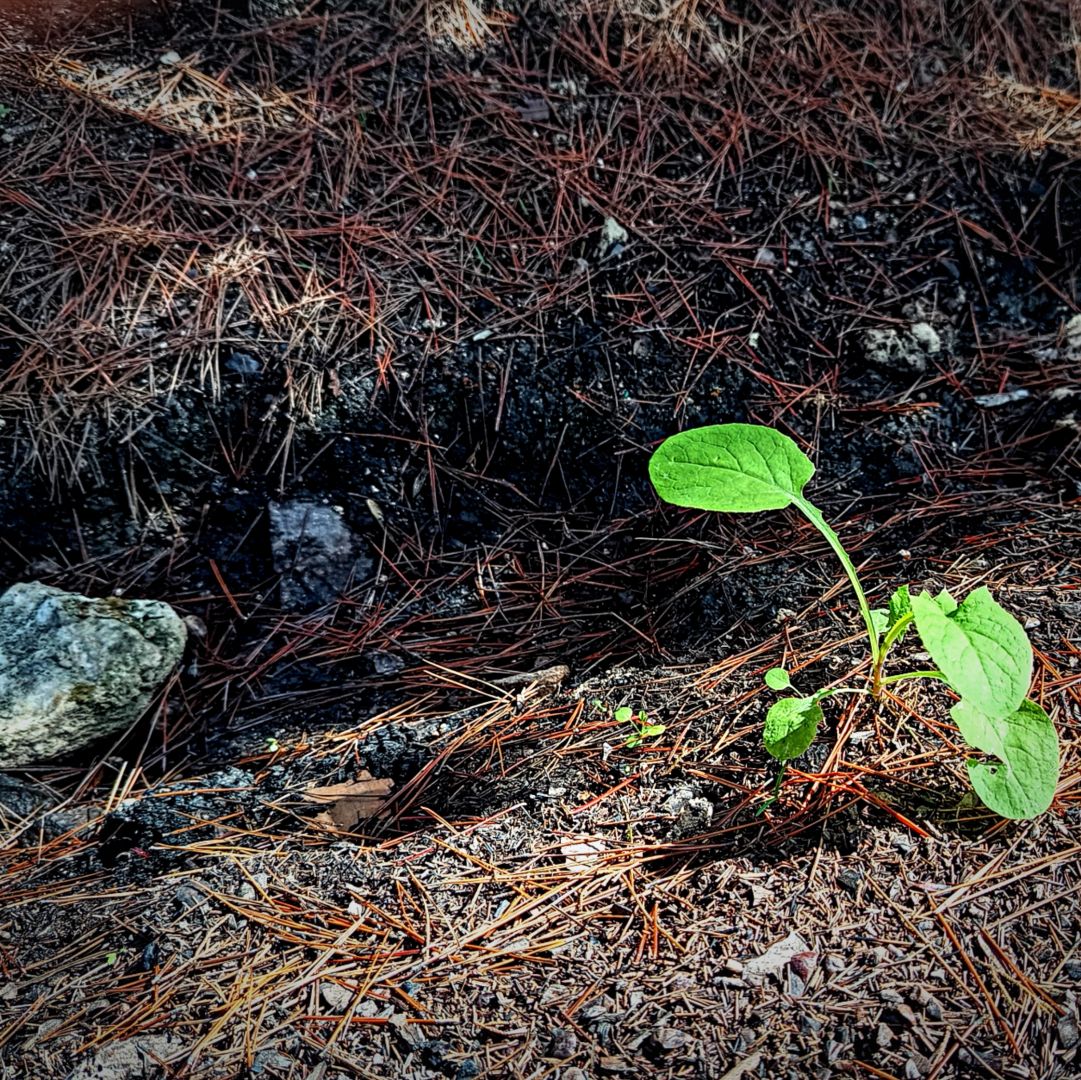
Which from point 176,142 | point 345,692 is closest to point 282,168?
point 176,142

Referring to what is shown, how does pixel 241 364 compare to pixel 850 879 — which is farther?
pixel 241 364

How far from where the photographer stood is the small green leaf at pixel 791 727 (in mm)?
1520

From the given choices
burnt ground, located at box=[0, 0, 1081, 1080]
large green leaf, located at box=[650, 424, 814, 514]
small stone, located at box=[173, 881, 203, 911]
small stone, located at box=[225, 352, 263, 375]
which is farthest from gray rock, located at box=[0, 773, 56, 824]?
large green leaf, located at box=[650, 424, 814, 514]

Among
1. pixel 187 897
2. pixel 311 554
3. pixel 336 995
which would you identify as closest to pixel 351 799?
pixel 187 897

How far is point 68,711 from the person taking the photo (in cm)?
197

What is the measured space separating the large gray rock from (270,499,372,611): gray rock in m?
0.33

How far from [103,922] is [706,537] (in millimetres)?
1698

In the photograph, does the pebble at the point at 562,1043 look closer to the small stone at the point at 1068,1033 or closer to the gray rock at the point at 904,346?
the small stone at the point at 1068,1033

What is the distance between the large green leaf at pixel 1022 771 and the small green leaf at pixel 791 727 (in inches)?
11.2

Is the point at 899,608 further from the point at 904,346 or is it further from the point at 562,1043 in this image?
the point at 904,346

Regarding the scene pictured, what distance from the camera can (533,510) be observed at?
7.84 ft

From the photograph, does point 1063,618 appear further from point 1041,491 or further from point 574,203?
point 574,203

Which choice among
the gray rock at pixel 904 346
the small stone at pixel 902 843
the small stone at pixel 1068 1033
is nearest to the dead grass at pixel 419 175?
the gray rock at pixel 904 346

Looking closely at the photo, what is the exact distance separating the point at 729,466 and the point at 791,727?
22.5 inches
